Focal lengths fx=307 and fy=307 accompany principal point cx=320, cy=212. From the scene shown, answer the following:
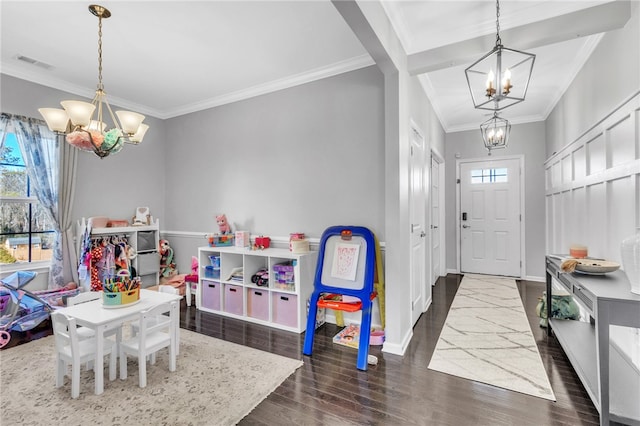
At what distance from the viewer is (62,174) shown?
3.71 metres

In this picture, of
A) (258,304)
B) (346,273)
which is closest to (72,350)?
(258,304)

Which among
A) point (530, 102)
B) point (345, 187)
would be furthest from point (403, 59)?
point (530, 102)

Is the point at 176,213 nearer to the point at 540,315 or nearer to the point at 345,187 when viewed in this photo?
the point at 345,187

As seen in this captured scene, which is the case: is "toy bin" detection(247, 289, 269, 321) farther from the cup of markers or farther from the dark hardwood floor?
the cup of markers

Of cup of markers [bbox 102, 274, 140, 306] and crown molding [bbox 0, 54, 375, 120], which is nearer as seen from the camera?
cup of markers [bbox 102, 274, 140, 306]

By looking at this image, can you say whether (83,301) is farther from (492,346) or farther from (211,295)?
(492,346)

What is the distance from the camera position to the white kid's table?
203 cm

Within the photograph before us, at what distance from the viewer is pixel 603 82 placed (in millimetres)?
2668

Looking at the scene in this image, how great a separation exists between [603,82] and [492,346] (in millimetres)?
2521

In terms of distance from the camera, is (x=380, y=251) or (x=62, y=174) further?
(x=62, y=174)

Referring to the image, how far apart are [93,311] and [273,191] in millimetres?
2189

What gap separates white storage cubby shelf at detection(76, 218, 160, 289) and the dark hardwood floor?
1.43 metres

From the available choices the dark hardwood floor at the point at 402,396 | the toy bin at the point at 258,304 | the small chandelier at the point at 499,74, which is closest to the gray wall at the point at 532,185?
the small chandelier at the point at 499,74

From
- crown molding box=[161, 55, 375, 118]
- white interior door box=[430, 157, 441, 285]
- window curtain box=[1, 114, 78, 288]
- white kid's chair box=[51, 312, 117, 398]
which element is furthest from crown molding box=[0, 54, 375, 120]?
white kid's chair box=[51, 312, 117, 398]
